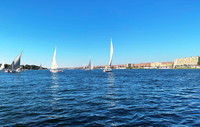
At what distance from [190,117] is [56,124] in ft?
32.1

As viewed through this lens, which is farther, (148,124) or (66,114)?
Result: (66,114)

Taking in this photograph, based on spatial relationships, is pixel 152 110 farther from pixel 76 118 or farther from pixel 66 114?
pixel 66 114

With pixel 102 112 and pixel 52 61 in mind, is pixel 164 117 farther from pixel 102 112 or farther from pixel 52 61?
pixel 52 61

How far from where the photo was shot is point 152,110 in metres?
12.5

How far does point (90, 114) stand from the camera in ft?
38.2

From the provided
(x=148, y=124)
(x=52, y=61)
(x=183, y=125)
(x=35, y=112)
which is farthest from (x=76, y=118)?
(x=52, y=61)

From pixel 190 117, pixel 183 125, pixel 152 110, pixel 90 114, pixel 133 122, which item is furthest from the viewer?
pixel 152 110

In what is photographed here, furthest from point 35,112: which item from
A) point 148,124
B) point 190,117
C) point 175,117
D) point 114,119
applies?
point 190,117

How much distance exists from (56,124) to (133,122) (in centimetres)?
528

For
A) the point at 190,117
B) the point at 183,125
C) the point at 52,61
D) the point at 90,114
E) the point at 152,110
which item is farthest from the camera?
the point at 52,61

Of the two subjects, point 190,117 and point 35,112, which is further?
point 35,112

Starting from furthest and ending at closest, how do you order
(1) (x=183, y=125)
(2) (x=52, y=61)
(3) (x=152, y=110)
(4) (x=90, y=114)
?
(2) (x=52, y=61) → (3) (x=152, y=110) → (4) (x=90, y=114) → (1) (x=183, y=125)

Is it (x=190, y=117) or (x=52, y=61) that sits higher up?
(x=52, y=61)

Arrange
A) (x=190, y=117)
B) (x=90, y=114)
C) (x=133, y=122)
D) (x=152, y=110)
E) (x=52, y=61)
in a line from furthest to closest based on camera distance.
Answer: (x=52, y=61), (x=152, y=110), (x=90, y=114), (x=190, y=117), (x=133, y=122)
